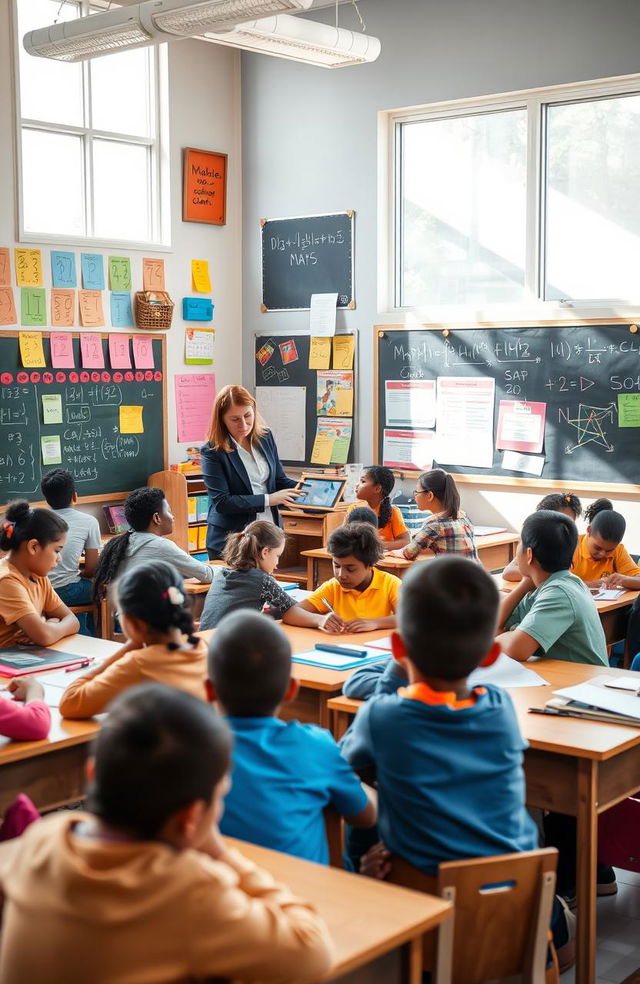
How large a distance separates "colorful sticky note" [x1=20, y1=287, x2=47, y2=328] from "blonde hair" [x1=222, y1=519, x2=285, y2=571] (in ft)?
8.90

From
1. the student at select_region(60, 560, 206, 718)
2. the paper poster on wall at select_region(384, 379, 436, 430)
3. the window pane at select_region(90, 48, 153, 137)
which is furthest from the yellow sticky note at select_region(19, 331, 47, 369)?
the student at select_region(60, 560, 206, 718)

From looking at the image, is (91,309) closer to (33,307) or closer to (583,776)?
(33,307)

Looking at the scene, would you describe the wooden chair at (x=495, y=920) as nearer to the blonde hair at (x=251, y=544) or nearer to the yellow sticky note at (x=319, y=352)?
the blonde hair at (x=251, y=544)

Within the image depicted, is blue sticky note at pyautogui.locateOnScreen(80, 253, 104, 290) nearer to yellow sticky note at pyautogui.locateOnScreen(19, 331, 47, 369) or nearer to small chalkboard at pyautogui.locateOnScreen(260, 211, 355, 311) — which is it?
yellow sticky note at pyautogui.locateOnScreen(19, 331, 47, 369)

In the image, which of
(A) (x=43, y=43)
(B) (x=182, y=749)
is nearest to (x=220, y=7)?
(A) (x=43, y=43)

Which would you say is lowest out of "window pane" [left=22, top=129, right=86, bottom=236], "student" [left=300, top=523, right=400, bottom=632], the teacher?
Answer: "student" [left=300, top=523, right=400, bottom=632]

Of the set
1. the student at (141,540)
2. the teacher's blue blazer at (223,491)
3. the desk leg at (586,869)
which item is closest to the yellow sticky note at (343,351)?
the teacher's blue blazer at (223,491)

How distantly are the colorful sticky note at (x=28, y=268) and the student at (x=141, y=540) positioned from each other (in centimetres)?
198

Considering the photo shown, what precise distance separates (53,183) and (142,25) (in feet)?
5.35

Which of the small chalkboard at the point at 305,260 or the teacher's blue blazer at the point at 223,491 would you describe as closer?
the teacher's blue blazer at the point at 223,491

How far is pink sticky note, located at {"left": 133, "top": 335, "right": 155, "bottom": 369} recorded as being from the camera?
6.67 metres

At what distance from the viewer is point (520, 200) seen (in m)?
6.18

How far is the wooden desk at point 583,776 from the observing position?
8.43ft

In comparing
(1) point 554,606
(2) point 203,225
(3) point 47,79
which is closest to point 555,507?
(1) point 554,606
